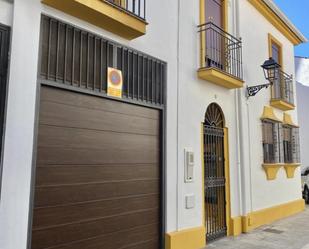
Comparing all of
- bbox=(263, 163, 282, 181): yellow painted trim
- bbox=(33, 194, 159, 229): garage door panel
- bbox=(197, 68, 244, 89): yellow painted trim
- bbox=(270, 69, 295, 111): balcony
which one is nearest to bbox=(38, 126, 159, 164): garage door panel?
bbox=(33, 194, 159, 229): garage door panel

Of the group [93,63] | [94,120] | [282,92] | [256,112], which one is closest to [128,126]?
[94,120]

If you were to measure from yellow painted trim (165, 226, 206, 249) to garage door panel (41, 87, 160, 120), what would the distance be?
2.06 m

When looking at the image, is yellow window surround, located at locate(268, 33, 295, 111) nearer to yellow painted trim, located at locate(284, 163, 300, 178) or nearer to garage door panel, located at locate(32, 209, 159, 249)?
yellow painted trim, located at locate(284, 163, 300, 178)

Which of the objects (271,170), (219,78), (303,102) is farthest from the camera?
(303,102)

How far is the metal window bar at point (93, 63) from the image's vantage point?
395 cm

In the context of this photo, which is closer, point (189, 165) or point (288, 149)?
point (189, 165)

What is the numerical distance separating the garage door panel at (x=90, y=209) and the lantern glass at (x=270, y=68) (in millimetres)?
4571

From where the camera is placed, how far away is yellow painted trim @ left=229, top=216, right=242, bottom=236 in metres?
6.91

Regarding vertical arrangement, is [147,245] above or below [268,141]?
below

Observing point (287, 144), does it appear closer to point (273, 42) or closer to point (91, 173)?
point (273, 42)

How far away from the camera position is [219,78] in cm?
650

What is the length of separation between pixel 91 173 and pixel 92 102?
100 cm

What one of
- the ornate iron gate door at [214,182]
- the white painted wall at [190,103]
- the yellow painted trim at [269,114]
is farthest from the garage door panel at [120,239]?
the yellow painted trim at [269,114]

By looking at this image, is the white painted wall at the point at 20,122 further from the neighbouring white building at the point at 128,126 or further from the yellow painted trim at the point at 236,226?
the yellow painted trim at the point at 236,226
